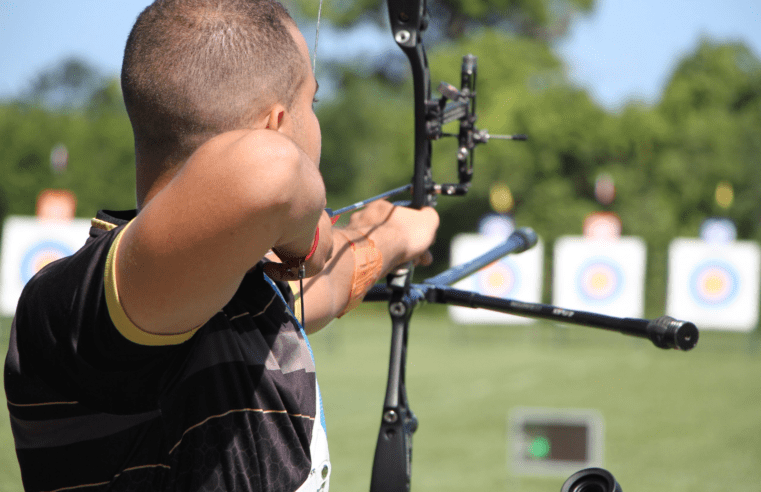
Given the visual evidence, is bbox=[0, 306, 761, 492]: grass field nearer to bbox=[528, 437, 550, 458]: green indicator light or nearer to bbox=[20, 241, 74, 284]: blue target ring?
bbox=[528, 437, 550, 458]: green indicator light

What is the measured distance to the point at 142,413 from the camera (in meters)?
0.67

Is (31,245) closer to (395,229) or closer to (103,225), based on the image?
(395,229)

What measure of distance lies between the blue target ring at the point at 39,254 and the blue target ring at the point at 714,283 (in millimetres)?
6205

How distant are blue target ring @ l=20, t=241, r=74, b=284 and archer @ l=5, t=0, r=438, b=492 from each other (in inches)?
285

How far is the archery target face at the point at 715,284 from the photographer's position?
806cm

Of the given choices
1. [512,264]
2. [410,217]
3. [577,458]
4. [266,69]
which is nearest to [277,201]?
[266,69]

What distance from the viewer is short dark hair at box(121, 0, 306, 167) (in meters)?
0.66

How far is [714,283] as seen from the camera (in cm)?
818

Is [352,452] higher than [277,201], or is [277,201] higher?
[277,201]

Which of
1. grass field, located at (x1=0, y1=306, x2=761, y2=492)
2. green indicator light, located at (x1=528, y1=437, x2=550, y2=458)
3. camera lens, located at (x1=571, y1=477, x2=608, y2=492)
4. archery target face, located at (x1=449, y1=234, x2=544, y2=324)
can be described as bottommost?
grass field, located at (x1=0, y1=306, x2=761, y2=492)

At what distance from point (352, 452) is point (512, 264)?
200 inches

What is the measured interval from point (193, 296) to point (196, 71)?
0.63 ft

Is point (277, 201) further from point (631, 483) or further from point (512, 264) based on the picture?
point (512, 264)

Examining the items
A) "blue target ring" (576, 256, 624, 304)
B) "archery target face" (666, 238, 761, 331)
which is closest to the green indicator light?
"blue target ring" (576, 256, 624, 304)
